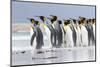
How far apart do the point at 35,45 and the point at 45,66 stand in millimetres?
238

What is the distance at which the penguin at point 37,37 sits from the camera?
218 cm

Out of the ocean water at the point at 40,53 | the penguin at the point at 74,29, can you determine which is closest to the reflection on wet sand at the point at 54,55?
the ocean water at the point at 40,53

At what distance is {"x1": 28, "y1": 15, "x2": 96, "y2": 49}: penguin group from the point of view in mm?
2193

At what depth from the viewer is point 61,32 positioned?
229 centimetres

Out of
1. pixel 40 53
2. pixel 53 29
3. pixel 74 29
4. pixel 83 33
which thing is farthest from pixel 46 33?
pixel 83 33

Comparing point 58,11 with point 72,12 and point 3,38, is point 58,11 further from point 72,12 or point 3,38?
point 3,38

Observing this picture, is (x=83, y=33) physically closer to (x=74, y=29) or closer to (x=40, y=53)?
(x=74, y=29)

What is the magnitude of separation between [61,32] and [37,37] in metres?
0.27

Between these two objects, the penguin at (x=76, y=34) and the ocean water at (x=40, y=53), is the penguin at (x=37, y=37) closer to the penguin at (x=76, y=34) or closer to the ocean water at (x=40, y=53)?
the ocean water at (x=40, y=53)

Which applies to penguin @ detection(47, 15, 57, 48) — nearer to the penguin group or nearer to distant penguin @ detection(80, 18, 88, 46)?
the penguin group

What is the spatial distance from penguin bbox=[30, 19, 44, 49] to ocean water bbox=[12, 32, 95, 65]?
0.04 meters

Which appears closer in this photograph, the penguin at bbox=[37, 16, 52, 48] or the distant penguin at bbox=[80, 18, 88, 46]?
the penguin at bbox=[37, 16, 52, 48]

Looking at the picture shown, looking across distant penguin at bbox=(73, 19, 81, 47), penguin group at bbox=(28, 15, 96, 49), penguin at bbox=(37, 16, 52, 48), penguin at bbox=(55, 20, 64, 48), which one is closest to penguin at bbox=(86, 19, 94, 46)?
penguin group at bbox=(28, 15, 96, 49)

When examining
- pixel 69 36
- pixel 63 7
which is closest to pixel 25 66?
pixel 69 36
